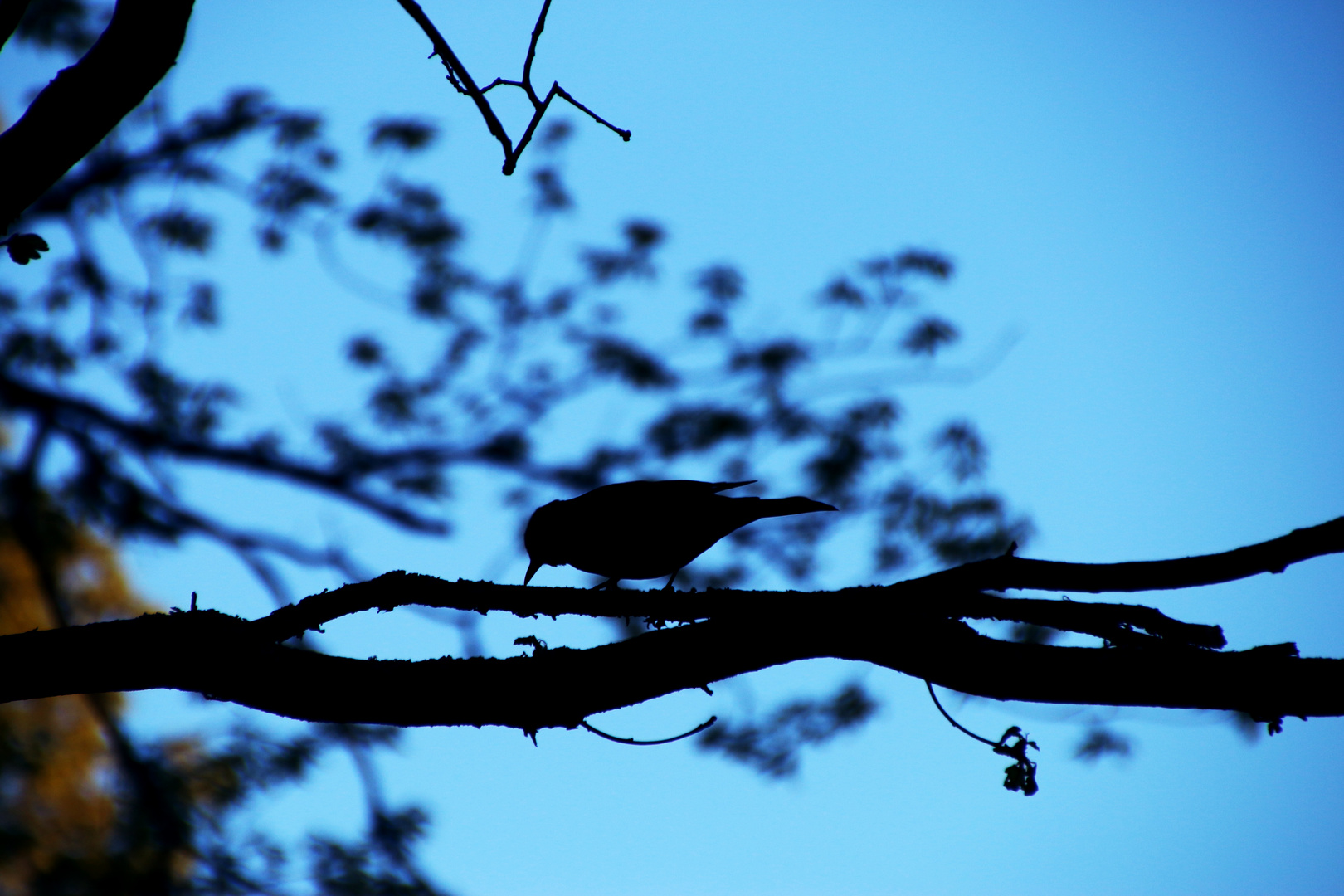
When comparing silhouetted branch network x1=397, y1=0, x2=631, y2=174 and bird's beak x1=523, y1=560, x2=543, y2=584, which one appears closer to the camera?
silhouetted branch network x1=397, y1=0, x2=631, y2=174

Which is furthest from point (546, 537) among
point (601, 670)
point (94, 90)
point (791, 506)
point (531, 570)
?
point (94, 90)

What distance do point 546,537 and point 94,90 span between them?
2425 mm

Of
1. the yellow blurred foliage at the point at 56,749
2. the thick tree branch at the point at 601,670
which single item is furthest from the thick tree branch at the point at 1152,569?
the yellow blurred foliage at the point at 56,749

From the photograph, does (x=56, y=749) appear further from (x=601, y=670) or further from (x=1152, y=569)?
(x=1152, y=569)

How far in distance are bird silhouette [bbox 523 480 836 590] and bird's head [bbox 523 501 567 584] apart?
26mm

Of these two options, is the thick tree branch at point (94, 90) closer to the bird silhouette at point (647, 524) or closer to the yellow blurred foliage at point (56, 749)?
the bird silhouette at point (647, 524)

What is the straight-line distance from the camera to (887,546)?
9367 mm

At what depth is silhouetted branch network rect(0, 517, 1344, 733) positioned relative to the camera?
236 cm

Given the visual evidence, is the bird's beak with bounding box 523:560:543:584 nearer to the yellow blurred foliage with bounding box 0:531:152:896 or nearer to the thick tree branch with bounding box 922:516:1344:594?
the thick tree branch with bounding box 922:516:1344:594

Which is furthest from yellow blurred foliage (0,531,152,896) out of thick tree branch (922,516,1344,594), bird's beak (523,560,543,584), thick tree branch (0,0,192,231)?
thick tree branch (922,516,1344,594)

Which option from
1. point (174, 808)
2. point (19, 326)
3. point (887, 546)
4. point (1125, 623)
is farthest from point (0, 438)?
point (1125, 623)

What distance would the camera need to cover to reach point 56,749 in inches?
421

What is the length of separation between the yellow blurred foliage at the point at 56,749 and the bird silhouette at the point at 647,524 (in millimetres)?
5524

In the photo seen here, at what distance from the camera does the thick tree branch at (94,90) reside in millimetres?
2633
